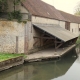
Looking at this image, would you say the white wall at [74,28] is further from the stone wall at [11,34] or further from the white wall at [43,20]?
the stone wall at [11,34]

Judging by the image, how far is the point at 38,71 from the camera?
13766 millimetres

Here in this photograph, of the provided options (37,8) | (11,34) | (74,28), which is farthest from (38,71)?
(74,28)

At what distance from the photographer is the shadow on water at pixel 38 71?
1246 centimetres

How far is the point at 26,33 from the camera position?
56.9 feet

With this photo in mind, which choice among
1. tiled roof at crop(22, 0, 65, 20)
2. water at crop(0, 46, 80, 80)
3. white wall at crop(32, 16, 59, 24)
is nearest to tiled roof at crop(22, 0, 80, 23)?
tiled roof at crop(22, 0, 65, 20)

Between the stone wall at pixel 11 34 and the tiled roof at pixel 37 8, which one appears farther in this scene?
the tiled roof at pixel 37 8

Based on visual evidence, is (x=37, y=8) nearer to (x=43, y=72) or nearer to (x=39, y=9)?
(x=39, y=9)

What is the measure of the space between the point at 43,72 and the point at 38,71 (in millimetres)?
435

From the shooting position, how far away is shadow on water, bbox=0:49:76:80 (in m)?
12.5

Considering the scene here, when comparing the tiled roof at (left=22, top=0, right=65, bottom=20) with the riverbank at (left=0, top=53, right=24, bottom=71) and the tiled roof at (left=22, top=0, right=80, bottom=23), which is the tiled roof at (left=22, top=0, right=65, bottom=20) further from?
the riverbank at (left=0, top=53, right=24, bottom=71)

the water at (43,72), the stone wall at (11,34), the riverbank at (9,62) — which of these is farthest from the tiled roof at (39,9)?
the water at (43,72)

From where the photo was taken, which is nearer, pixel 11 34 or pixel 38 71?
pixel 38 71

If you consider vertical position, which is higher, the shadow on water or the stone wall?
the stone wall

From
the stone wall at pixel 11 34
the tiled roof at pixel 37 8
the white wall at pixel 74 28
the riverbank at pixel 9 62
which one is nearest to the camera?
the riverbank at pixel 9 62
